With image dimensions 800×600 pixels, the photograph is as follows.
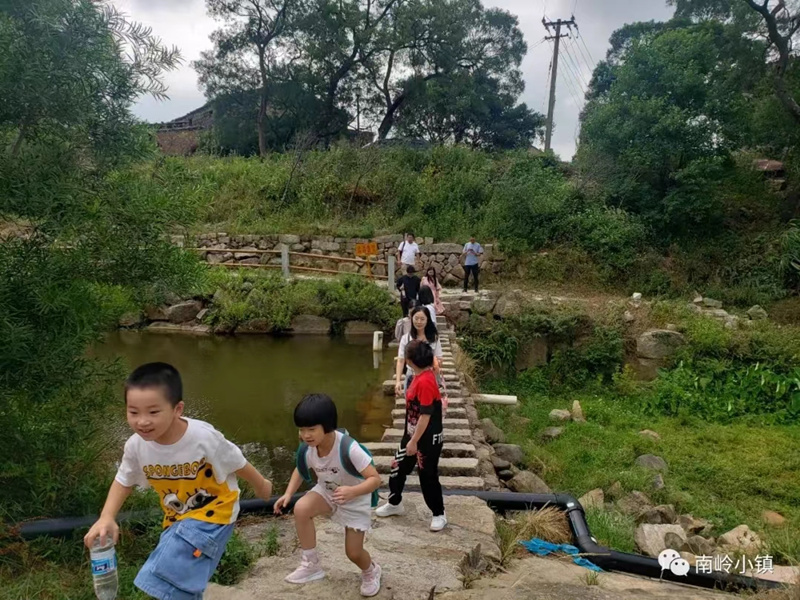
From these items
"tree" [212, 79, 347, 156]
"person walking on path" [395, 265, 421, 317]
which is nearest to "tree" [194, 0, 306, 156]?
"tree" [212, 79, 347, 156]

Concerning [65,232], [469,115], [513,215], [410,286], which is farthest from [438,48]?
[65,232]

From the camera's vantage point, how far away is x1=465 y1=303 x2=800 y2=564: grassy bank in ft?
19.7

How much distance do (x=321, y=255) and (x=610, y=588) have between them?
13.2m

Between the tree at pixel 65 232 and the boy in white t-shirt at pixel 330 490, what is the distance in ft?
6.43

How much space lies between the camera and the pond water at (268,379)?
7.79 meters

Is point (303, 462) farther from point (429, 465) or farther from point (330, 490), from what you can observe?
point (429, 465)

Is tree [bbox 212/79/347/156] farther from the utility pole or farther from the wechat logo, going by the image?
the wechat logo

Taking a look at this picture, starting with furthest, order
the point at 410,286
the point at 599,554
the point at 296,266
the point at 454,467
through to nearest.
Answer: the point at 296,266 < the point at 410,286 < the point at 454,467 < the point at 599,554

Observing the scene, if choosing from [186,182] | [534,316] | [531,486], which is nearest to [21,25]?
[186,182]

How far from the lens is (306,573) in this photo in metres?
2.84

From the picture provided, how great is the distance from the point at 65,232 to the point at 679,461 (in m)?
6.95

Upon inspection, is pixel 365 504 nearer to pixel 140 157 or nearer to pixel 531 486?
pixel 140 157

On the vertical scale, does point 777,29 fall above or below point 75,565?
above

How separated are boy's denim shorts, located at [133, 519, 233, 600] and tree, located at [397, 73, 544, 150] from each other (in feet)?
67.0
